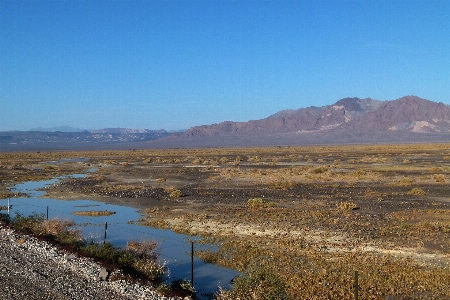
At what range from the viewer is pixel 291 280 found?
534 inches

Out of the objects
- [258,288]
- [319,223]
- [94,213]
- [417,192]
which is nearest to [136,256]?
[258,288]

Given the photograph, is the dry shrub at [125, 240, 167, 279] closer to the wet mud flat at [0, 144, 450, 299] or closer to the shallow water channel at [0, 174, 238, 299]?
the shallow water channel at [0, 174, 238, 299]

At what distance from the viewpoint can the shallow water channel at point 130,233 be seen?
14.7m

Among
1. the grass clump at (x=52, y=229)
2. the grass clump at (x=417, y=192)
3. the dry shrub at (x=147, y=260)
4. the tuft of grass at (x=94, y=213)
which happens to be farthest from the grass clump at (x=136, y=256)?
the grass clump at (x=417, y=192)

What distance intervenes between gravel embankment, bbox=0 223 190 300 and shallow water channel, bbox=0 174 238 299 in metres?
2.42

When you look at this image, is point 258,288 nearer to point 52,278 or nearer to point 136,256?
point 136,256

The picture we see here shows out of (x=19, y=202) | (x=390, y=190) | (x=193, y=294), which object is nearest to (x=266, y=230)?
(x=193, y=294)

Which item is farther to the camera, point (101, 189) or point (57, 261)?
point (101, 189)

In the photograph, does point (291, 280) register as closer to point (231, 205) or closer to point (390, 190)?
point (231, 205)

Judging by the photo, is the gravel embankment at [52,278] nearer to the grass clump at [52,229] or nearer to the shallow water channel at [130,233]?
the grass clump at [52,229]

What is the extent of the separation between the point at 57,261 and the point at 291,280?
26.0ft

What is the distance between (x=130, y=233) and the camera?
21.6 meters

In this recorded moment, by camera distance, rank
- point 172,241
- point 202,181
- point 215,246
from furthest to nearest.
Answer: point 202,181 → point 172,241 → point 215,246

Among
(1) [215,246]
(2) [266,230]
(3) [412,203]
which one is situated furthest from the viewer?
(3) [412,203]
